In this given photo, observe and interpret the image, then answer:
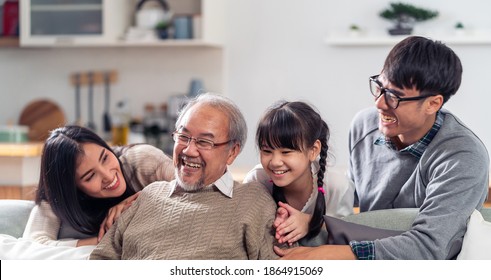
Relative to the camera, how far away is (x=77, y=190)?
2.57m

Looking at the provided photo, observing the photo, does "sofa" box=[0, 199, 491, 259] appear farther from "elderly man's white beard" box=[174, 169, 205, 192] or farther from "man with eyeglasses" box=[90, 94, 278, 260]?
"elderly man's white beard" box=[174, 169, 205, 192]

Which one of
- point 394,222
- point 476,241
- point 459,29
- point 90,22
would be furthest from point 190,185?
point 90,22

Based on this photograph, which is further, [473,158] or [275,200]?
[275,200]

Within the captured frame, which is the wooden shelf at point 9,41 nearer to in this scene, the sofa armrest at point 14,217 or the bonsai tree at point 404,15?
the bonsai tree at point 404,15

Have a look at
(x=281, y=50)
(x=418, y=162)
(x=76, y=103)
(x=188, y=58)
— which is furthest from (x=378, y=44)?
(x=418, y=162)

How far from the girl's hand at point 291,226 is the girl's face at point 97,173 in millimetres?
572

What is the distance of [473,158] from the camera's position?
2.29 metres

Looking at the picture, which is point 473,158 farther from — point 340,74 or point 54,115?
point 54,115

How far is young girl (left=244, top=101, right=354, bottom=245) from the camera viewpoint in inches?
91.4

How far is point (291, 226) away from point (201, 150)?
344mm

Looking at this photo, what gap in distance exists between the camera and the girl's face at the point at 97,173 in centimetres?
252

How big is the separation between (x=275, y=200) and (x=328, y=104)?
9.65 feet

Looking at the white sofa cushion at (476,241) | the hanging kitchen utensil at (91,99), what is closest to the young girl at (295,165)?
the white sofa cushion at (476,241)

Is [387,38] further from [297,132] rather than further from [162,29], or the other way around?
[297,132]
